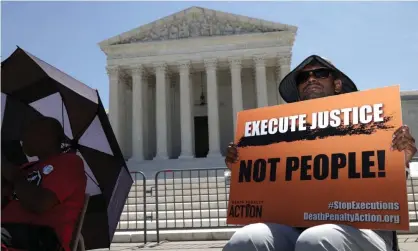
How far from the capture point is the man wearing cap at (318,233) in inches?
81.0

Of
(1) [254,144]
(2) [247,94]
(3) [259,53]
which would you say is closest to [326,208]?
(1) [254,144]

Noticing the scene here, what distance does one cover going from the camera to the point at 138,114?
106ft

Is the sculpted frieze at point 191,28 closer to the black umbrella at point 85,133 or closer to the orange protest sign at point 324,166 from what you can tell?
the black umbrella at point 85,133

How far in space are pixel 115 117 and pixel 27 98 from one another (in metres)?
30.0

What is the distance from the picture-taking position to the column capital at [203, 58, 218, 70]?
3169cm

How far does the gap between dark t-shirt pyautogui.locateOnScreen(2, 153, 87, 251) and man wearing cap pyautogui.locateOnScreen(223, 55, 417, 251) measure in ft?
3.37

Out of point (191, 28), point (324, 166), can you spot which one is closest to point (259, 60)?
point (191, 28)

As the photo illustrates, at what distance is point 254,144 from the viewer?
2.90 metres

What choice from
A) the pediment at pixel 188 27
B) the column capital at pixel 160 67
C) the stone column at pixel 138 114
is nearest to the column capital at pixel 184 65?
the column capital at pixel 160 67

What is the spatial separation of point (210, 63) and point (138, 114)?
7.50 m

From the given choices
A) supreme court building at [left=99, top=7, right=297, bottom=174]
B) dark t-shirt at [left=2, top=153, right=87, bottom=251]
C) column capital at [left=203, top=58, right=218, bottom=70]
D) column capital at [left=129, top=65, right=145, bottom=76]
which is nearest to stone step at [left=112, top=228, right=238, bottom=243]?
dark t-shirt at [left=2, top=153, right=87, bottom=251]

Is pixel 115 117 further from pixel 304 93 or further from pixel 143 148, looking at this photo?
pixel 304 93

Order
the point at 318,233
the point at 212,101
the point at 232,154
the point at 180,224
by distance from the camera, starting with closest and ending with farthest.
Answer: the point at 318,233 → the point at 232,154 → the point at 180,224 → the point at 212,101

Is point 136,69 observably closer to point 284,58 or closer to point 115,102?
point 115,102
